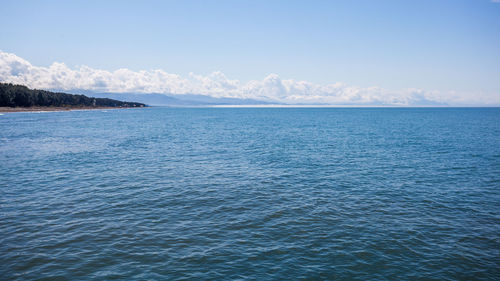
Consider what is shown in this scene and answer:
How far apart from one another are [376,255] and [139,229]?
14.9 m

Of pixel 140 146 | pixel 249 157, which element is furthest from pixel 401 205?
pixel 140 146

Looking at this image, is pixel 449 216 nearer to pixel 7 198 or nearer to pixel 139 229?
pixel 139 229

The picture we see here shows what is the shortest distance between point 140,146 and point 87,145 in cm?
1120

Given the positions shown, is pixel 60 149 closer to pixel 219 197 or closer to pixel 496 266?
pixel 219 197

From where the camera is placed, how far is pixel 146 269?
50.1 ft

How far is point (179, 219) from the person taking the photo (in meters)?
21.9

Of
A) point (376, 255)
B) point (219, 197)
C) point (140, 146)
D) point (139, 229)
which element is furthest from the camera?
point (140, 146)

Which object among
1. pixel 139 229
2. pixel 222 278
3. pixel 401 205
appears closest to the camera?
pixel 222 278

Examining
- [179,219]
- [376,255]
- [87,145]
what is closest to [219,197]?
[179,219]

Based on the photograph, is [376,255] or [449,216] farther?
[449,216]

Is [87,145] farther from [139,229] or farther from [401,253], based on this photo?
[401,253]

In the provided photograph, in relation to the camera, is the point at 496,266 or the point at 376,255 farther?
the point at 376,255

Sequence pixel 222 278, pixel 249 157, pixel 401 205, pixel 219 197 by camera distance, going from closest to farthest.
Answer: pixel 222 278
pixel 401 205
pixel 219 197
pixel 249 157

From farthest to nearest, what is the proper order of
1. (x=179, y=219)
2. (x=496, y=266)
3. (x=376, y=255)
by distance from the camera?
(x=179, y=219), (x=376, y=255), (x=496, y=266)
